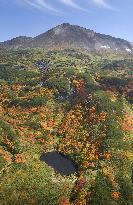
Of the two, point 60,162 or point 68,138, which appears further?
point 68,138

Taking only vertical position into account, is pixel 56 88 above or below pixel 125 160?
above

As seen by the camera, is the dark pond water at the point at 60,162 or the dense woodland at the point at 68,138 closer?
the dense woodland at the point at 68,138

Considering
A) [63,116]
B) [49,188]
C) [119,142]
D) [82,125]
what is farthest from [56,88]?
[49,188]

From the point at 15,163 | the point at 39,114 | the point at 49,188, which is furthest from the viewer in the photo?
the point at 39,114

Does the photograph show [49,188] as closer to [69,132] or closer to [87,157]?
Result: [87,157]
